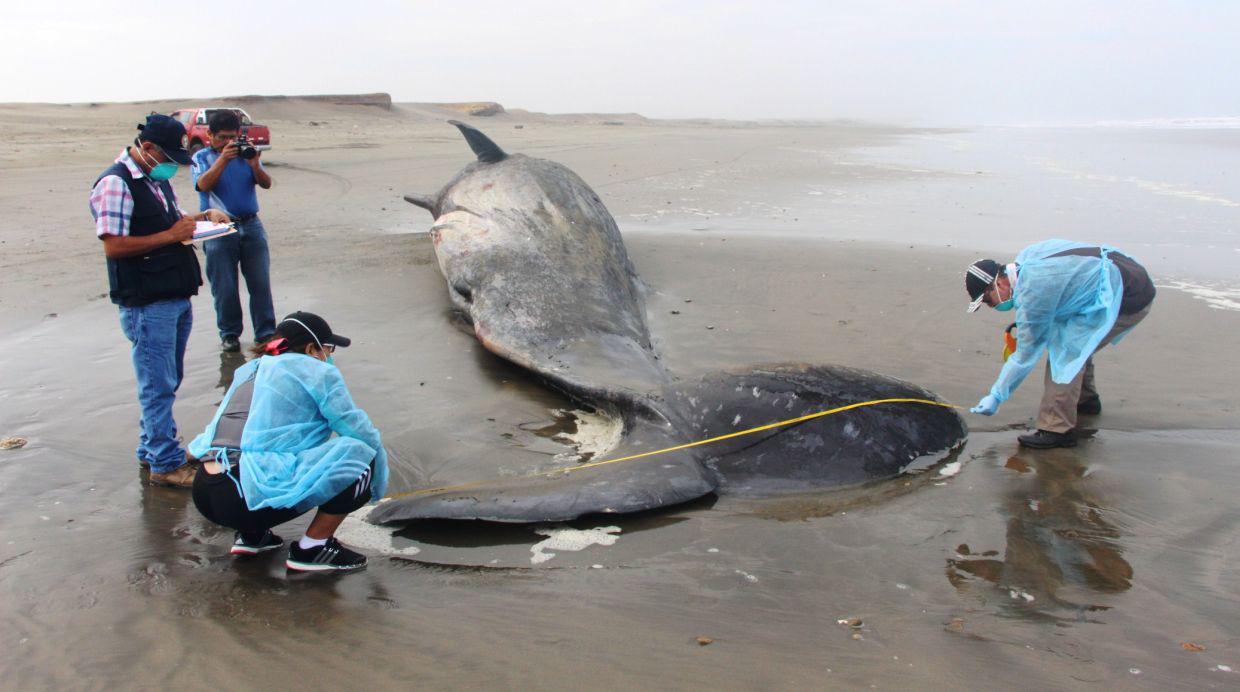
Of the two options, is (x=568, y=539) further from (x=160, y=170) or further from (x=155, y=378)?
(x=160, y=170)

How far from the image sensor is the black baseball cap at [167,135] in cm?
404

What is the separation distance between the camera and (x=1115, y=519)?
12.4 feet

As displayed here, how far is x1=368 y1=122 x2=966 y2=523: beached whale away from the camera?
12.0ft

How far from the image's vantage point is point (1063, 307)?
4.80 meters

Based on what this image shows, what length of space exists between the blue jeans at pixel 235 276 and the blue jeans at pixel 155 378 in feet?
6.02

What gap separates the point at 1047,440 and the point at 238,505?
420 centimetres

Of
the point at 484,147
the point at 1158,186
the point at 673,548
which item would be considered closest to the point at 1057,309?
the point at 673,548

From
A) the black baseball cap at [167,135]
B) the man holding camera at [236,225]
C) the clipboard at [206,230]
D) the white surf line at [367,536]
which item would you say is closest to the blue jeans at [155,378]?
the clipboard at [206,230]

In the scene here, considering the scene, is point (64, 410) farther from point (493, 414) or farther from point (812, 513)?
point (812, 513)

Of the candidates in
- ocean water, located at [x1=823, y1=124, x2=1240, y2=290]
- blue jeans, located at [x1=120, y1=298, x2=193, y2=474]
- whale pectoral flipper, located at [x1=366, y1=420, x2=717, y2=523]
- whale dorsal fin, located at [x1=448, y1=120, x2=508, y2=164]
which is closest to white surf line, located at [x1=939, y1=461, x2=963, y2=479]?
whale pectoral flipper, located at [x1=366, y1=420, x2=717, y2=523]

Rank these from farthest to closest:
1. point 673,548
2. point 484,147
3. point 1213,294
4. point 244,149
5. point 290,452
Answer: point 484,147, point 1213,294, point 244,149, point 673,548, point 290,452

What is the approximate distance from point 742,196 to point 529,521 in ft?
35.0

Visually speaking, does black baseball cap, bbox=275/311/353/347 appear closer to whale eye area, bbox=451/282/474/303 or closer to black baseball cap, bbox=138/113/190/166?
black baseball cap, bbox=138/113/190/166

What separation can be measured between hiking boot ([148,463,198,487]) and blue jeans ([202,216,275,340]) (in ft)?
6.71
